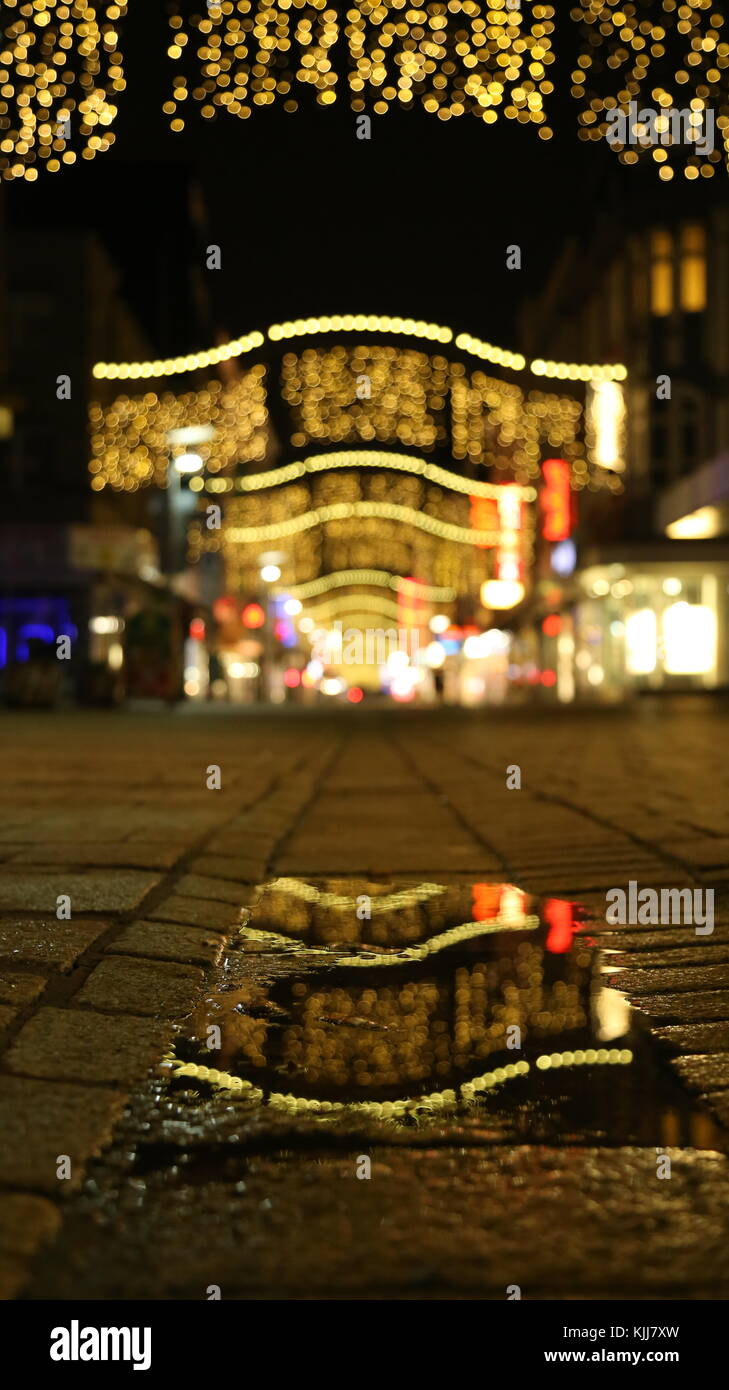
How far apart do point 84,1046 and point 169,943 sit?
1.32 meters

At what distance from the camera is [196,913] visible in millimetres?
5223

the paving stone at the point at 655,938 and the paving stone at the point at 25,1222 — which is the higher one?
the paving stone at the point at 25,1222

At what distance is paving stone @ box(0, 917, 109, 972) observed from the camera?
4.19 m

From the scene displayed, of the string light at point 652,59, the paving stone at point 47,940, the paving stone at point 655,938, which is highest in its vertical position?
the string light at point 652,59

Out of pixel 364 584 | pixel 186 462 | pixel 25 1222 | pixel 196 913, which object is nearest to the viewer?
pixel 25 1222

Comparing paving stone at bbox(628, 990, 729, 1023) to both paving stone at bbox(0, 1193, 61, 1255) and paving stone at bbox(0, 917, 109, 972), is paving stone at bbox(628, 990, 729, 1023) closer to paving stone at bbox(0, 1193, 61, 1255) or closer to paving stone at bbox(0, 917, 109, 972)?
paving stone at bbox(0, 917, 109, 972)

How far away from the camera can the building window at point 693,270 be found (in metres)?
43.9

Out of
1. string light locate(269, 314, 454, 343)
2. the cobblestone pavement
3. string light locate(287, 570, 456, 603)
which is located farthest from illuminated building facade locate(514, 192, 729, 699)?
the cobblestone pavement

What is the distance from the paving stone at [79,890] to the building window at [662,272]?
40.9m
